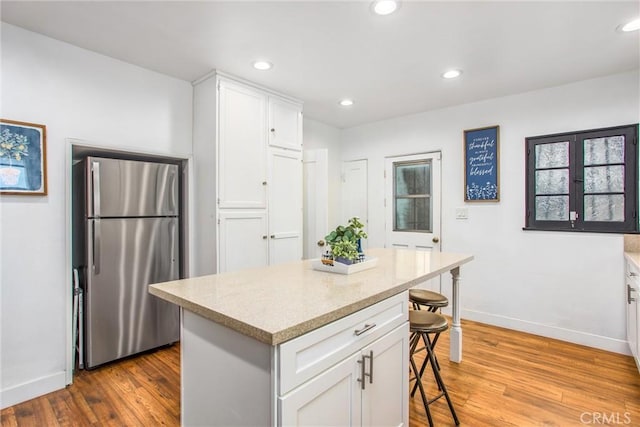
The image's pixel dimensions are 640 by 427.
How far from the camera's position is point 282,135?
3365mm

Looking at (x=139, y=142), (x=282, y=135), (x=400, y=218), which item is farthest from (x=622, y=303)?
(x=139, y=142)

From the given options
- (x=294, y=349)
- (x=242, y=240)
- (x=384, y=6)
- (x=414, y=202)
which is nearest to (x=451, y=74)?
(x=384, y=6)

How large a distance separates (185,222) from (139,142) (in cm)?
80

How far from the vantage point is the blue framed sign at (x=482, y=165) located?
350cm

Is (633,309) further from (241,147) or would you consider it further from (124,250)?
(124,250)

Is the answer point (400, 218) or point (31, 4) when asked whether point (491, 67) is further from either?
point (31, 4)

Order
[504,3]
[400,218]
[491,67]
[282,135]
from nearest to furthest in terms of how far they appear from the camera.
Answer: [504,3]
[491,67]
[282,135]
[400,218]

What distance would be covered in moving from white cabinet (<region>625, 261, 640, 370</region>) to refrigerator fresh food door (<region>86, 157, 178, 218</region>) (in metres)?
3.61

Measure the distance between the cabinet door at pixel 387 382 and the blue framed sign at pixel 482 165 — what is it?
2469 mm

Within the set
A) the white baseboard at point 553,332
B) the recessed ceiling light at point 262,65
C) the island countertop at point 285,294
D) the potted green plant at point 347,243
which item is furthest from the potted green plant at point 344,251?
the white baseboard at point 553,332

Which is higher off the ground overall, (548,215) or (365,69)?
(365,69)

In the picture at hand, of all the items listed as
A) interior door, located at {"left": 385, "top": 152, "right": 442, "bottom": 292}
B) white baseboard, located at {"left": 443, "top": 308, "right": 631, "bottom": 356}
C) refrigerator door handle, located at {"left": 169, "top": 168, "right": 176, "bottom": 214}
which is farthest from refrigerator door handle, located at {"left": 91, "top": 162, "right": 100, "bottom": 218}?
white baseboard, located at {"left": 443, "top": 308, "right": 631, "bottom": 356}

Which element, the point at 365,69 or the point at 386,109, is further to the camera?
the point at 386,109

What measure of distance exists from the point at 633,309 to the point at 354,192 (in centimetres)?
311
